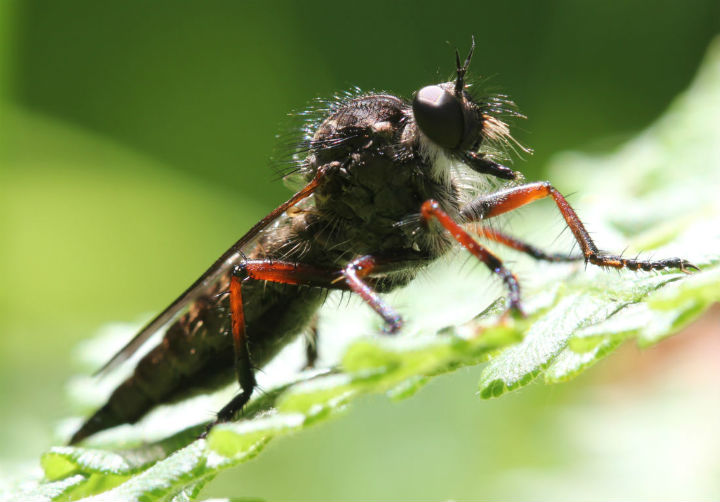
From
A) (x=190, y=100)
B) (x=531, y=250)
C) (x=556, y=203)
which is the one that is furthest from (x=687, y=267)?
(x=190, y=100)

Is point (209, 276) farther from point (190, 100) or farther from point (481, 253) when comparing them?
point (190, 100)

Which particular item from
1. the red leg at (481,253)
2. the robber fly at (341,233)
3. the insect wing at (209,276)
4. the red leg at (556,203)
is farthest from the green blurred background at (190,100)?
the red leg at (481,253)

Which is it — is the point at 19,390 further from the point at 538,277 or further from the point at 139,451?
the point at 538,277

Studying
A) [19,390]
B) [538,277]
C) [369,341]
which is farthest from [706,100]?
[19,390]

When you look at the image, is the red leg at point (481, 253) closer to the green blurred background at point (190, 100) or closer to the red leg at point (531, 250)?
the red leg at point (531, 250)

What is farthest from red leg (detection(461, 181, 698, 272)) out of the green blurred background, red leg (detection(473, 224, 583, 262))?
the green blurred background

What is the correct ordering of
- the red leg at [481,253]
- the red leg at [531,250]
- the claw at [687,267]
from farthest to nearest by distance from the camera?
the red leg at [531,250]
the claw at [687,267]
the red leg at [481,253]
